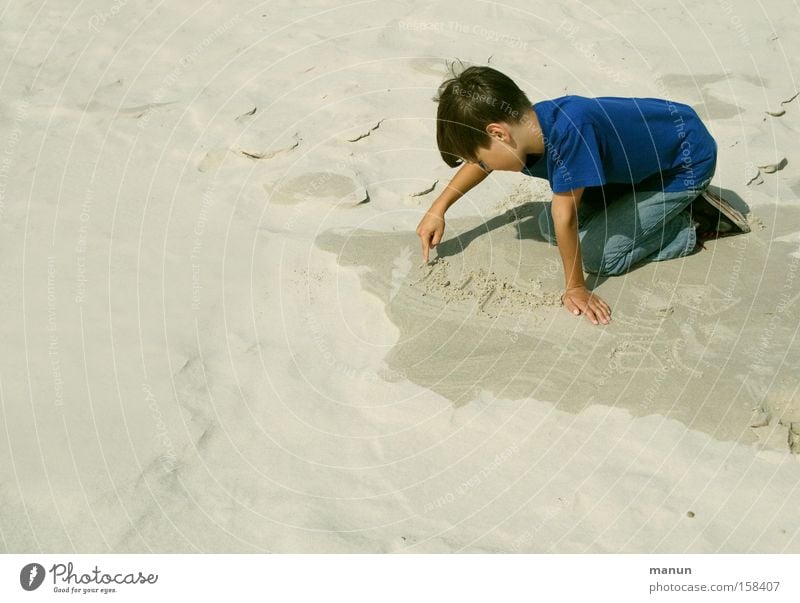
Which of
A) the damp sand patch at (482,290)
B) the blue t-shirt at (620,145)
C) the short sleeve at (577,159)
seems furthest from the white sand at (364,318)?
the short sleeve at (577,159)

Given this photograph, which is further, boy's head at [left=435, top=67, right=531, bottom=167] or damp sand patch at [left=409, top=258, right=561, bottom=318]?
damp sand patch at [left=409, top=258, right=561, bottom=318]

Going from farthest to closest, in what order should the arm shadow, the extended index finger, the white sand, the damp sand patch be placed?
the arm shadow < the extended index finger < the damp sand patch < the white sand

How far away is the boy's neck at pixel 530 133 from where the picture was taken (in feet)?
8.98

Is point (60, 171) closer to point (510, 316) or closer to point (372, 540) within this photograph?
point (510, 316)

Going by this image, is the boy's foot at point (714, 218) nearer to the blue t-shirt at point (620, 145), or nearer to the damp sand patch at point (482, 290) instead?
the blue t-shirt at point (620, 145)

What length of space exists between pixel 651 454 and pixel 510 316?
738 mm

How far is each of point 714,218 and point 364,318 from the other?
1408 mm

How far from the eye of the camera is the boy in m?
2.71
